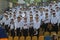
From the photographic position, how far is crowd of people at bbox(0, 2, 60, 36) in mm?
4113

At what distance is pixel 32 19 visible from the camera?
412 centimetres

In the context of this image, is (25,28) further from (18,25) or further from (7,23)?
(7,23)

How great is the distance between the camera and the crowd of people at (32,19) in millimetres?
4113

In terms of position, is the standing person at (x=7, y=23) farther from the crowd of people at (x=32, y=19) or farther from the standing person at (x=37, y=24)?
the standing person at (x=37, y=24)

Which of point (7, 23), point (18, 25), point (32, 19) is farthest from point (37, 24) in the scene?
point (7, 23)

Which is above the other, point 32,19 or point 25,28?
point 32,19

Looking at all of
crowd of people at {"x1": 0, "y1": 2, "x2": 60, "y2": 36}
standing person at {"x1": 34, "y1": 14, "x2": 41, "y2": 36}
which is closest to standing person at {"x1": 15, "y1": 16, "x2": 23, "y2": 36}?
crowd of people at {"x1": 0, "y1": 2, "x2": 60, "y2": 36}

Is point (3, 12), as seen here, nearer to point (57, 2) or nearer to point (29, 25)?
point (29, 25)

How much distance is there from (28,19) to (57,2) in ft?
1.34

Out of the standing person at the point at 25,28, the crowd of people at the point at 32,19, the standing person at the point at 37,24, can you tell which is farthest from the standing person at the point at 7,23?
the standing person at the point at 37,24

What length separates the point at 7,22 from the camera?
4109 mm

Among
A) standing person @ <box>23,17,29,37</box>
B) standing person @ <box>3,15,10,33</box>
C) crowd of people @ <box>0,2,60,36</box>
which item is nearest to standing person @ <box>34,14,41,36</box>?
crowd of people @ <box>0,2,60,36</box>

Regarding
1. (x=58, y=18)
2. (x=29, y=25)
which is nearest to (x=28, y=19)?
(x=29, y=25)

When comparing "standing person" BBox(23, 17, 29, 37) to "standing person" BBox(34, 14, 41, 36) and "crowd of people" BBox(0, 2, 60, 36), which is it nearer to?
"crowd of people" BBox(0, 2, 60, 36)
